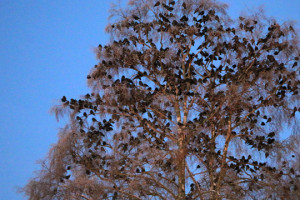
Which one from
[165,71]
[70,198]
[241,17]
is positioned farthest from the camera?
[241,17]

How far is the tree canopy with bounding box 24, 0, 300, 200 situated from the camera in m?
8.41

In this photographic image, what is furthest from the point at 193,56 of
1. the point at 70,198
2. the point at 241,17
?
the point at 70,198

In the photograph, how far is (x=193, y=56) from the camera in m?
9.32

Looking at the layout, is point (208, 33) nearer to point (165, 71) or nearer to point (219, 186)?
point (165, 71)

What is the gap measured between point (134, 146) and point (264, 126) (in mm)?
2379

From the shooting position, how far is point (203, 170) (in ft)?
29.4

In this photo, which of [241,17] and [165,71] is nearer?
[165,71]

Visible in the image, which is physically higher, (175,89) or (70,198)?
(175,89)

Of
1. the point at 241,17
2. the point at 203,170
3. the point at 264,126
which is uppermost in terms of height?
the point at 241,17

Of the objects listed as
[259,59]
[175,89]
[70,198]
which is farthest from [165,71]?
[70,198]

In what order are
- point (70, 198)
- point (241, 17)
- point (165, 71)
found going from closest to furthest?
point (70, 198) < point (165, 71) < point (241, 17)

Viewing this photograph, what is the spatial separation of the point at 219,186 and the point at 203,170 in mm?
605

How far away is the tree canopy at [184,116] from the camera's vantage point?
841cm

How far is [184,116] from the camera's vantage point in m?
9.02
